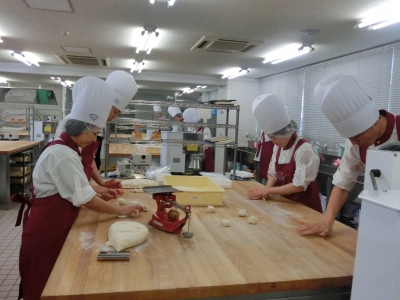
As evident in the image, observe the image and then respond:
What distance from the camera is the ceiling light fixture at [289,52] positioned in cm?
422

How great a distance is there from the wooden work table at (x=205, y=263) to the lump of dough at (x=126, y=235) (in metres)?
0.04

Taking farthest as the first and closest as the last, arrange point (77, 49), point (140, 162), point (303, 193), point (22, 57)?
point (22, 57) → point (77, 49) → point (140, 162) → point (303, 193)

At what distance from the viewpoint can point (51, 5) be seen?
3229 mm

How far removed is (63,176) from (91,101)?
0.43m

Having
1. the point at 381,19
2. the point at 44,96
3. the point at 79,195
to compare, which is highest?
the point at 381,19

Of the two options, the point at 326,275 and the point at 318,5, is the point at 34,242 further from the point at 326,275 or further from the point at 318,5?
the point at 318,5

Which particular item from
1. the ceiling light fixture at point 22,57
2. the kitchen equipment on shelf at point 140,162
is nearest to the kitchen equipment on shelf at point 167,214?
the kitchen equipment on shelf at point 140,162

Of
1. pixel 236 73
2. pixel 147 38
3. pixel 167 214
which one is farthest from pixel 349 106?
pixel 236 73

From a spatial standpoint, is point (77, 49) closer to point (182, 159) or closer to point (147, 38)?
point (147, 38)

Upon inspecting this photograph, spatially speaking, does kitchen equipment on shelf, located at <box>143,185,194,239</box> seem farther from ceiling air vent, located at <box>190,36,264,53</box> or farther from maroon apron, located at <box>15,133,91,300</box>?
ceiling air vent, located at <box>190,36,264,53</box>

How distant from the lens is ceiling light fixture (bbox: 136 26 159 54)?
12.6 feet

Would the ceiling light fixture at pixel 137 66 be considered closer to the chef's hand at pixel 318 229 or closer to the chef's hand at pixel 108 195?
the chef's hand at pixel 108 195

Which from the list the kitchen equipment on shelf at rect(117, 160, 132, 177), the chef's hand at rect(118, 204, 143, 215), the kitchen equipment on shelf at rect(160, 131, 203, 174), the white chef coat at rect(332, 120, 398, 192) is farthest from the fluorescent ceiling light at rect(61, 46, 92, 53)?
the white chef coat at rect(332, 120, 398, 192)

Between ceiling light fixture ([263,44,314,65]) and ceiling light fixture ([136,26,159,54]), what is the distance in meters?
1.88
